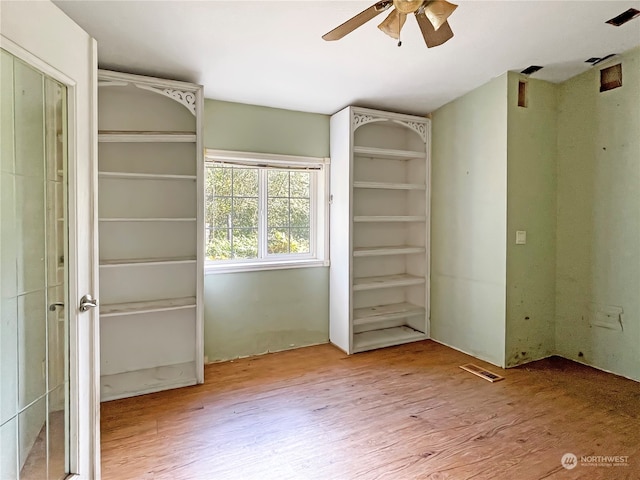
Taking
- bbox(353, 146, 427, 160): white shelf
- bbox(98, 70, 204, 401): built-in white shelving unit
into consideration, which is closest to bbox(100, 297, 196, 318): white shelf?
bbox(98, 70, 204, 401): built-in white shelving unit

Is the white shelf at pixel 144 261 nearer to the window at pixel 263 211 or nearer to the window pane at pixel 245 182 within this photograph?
the window at pixel 263 211

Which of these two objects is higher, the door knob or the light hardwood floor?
the door knob

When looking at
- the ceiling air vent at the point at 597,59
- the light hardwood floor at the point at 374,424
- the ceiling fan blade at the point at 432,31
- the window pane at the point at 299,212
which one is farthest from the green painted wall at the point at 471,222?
the ceiling fan blade at the point at 432,31

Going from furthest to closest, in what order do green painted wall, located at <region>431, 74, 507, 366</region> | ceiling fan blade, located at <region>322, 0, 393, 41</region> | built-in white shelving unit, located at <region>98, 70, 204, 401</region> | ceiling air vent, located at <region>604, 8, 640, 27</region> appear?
green painted wall, located at <region>431, 74, 507, 366</region>, built-in white shelving unit, located at <region>98, 70, 204, 401</region>, ceiling air vent, located at <region>604, 8, 640, 27</region>, ceiling fan blade, located at <region>322, 0, 393, 41</region>

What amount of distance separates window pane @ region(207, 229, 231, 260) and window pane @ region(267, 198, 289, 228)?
44 cm

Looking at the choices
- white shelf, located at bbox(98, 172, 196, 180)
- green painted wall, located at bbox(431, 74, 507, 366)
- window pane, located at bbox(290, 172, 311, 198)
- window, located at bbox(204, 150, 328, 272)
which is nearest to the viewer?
white shelf, located at bbox(98, 172, 196, 180)

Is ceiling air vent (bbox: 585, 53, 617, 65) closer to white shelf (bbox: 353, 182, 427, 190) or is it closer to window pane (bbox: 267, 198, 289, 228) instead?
white shelf (bbox: 353, 182, 427, 190)

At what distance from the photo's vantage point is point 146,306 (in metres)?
2.76

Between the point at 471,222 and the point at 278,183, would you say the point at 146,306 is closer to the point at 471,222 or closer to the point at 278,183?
the point at 278,183

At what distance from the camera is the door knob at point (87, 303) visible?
60.2 inches

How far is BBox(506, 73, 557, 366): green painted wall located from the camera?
10.4ft

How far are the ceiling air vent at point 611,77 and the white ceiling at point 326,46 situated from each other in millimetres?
155

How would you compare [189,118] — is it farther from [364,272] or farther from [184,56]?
[364,272]

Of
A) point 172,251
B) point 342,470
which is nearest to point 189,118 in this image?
point 172,251
